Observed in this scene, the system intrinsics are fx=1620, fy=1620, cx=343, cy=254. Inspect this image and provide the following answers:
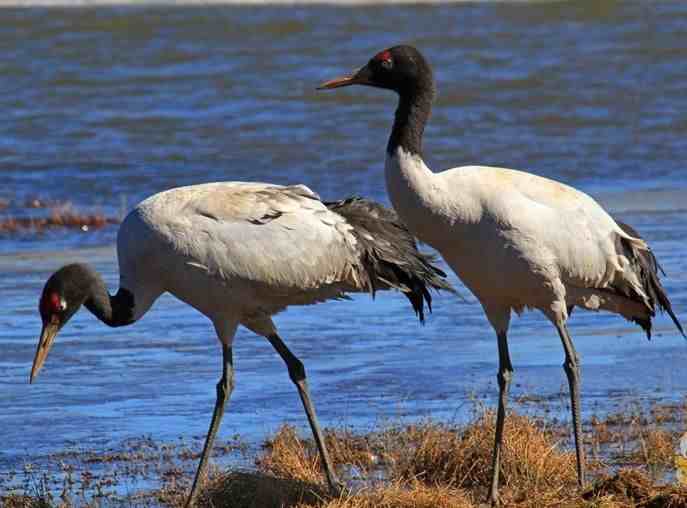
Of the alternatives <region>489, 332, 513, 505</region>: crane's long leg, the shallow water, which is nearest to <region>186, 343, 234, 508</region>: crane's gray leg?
the shallow water

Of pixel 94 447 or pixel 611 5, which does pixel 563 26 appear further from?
pixel 94 447

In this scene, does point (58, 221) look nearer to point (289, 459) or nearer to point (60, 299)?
point (60, 299)

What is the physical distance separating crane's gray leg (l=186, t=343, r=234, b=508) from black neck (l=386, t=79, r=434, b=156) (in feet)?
4.42

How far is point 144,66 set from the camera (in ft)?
80.4

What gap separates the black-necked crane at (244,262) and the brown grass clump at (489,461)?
0.41 meters

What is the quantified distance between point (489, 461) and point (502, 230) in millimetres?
1066

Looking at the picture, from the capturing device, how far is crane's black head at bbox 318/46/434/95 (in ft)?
22.1

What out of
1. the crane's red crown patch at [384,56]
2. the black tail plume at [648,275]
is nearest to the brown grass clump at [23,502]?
the crane's red crown patch at [384,56]

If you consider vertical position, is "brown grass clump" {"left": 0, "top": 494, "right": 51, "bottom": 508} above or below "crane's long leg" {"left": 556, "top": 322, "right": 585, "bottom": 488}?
below

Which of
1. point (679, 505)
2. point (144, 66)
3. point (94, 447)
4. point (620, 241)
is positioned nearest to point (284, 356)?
point (94, 447)

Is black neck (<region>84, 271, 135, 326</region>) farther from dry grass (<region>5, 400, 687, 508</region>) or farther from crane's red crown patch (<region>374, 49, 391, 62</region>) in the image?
crane's red crown patch (<region>374, 49, 391, 62</region>)

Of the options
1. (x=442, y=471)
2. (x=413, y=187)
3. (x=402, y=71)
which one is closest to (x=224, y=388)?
(x=442, y=471)

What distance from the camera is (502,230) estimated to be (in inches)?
257

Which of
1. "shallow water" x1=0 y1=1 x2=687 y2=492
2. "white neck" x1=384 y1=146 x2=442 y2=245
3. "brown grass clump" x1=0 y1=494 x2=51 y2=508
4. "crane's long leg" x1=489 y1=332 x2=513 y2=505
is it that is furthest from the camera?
"shallow water" x1=0 y1=1 x2=687 y2=492
